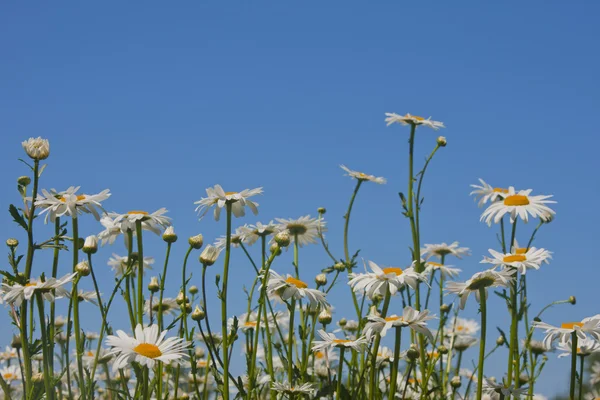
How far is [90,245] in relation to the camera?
3775mm

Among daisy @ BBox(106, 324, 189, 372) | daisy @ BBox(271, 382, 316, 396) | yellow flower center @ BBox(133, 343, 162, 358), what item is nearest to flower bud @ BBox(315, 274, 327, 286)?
daisy @ BBox(271, 382, 316, 396)

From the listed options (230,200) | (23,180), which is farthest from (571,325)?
(23,180)

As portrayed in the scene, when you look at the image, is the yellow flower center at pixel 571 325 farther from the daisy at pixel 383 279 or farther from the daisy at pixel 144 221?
the daisy at pixel 144 221

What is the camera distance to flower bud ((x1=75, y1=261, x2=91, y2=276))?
12.1 feet

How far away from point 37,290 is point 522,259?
2.49m

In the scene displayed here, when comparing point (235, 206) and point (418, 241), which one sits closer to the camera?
point (235, 206)

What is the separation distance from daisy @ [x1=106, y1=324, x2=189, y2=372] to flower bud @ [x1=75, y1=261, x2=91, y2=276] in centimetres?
60

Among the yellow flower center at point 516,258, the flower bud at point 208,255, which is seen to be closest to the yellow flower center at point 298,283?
the flower bud at point 208,255

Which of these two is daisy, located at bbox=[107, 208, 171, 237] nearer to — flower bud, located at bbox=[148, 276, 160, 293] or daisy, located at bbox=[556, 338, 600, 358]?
flower bud, located at bbox=[148, 276, 160, 293]

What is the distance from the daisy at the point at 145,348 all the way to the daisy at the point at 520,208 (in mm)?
2293

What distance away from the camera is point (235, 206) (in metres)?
4.13

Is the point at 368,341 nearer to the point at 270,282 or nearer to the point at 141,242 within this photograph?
the point at 270,282

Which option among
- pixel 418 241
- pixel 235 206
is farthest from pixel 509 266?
pixel 235 206

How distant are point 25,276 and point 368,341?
167 centimetres
